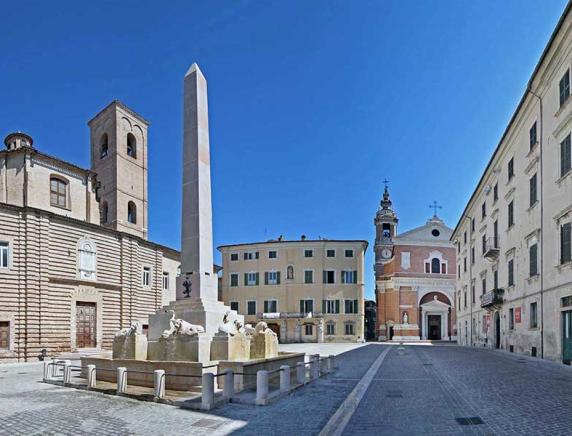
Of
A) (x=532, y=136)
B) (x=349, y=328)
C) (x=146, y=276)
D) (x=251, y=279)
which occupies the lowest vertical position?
(x=349, y=328)

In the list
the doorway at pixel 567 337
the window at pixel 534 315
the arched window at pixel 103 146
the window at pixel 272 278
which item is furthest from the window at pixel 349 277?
the doorway at pixel 567 337

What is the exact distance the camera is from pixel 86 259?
31.6m

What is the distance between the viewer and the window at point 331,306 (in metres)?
52.2

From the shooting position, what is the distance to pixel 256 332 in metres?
15.5

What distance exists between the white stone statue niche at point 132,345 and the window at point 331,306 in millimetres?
39070

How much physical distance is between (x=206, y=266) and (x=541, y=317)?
16.6m

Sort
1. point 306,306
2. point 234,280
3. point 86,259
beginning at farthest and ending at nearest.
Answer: point 234,280 → point 306,306 → point 86,259

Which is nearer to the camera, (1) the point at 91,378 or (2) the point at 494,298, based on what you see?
(1) the point at 91,378

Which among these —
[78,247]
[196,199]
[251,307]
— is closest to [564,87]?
[196,199]

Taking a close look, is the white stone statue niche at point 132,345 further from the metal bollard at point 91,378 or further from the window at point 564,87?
the window at point 564,87

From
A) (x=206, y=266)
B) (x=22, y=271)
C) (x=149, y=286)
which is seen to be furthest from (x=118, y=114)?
(x=206, y=266)

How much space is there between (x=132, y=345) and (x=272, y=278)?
39453 mm

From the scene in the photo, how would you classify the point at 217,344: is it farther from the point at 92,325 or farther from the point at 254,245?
the point at 254,245

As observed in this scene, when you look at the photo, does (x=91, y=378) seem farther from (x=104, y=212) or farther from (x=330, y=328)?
(x=330, y=328)
